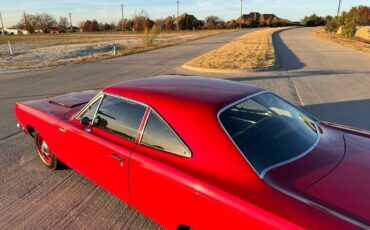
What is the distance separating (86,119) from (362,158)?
275 cm

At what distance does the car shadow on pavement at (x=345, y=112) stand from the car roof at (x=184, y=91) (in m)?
3.86

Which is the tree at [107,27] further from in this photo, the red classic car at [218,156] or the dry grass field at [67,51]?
the red classic car at [218,156]

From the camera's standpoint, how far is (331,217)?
1801mm

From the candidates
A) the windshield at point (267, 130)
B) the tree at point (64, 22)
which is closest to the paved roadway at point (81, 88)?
the windshield at point (267, 130)

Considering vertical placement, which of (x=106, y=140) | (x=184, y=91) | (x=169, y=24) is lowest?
(x=106, y=140)

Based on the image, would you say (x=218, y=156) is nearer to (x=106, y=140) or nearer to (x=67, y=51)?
(x=106, y=140)

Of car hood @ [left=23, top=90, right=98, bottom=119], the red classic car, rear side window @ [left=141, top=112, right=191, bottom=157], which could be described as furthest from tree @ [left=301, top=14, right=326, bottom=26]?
rear side window @ [left=141, top=112, right=191, bottom=157]

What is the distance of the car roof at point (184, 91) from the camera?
107 inches

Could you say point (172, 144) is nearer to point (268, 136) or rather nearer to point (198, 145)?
point (198, 145)

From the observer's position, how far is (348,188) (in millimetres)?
2088

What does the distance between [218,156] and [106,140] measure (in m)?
1.33

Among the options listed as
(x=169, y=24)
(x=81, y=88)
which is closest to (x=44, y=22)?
(x=169, y=24)

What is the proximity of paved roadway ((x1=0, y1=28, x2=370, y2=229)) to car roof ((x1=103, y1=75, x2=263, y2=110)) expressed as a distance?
131 centimetres

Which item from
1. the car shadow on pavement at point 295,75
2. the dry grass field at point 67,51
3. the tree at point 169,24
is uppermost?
the tree at point 169,24
